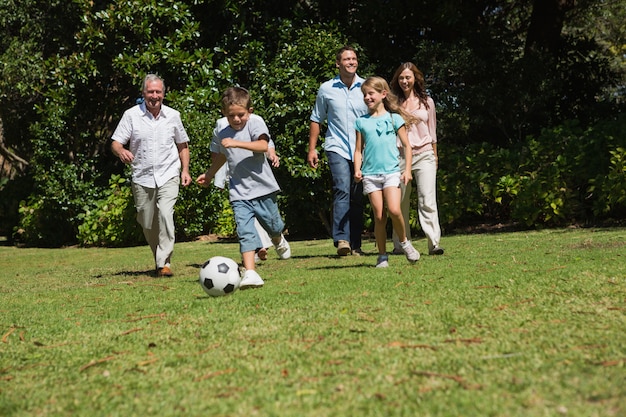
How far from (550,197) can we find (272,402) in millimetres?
11253

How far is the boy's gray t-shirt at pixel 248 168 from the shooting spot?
24.3 feet

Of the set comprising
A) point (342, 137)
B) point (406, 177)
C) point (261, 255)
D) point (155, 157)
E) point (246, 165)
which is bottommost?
point (261, 255)

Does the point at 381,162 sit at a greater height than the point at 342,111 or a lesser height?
lesser

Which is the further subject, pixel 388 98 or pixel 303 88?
pixel 303 88

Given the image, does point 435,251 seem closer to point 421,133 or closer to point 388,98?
point 421,133

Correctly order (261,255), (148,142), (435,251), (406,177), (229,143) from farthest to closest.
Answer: (261,255), (435,251), (148,142), (406,177), (229,143)

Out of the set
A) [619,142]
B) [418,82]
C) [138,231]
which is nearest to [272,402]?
[418,82]

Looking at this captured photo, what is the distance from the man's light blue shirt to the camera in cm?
927

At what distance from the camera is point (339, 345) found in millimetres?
3938

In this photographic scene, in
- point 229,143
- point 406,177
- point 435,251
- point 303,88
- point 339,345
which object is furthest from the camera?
point 303,88

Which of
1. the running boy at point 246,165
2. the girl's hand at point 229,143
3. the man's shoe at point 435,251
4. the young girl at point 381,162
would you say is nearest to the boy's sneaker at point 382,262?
the young girl at point 381,162

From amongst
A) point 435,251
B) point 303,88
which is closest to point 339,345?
point 435,251

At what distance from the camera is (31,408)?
321 cm

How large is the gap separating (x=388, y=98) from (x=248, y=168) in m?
1.70
